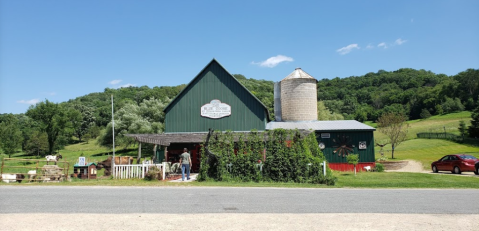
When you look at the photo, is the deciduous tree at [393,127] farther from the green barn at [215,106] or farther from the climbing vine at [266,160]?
the climbing vine at [266,160]

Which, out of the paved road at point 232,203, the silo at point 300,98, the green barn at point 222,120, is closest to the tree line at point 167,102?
the silo at point 300,98

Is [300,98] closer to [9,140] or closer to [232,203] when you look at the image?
[232,203]

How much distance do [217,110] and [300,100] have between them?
429 inches

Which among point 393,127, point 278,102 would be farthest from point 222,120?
point 393,127

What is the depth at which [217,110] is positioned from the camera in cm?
2492

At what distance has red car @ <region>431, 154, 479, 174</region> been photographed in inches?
873

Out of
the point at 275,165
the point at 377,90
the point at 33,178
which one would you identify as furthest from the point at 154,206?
the point at 377,90

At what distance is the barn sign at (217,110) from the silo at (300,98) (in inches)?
395

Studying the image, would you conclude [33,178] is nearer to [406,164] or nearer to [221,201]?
[221,201]

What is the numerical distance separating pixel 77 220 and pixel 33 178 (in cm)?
1323

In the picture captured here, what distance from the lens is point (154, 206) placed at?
9297 millimetres

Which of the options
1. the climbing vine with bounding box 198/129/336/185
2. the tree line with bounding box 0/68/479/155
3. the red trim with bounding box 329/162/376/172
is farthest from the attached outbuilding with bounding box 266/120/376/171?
the tree line with bounding box 0/68/479/155

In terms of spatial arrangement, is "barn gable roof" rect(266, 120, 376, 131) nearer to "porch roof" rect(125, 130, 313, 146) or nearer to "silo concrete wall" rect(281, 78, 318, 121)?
"silo concrete wall" rect(281, 78, 318, 121)

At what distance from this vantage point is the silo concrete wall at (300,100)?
32594 mm
